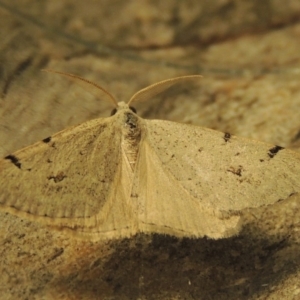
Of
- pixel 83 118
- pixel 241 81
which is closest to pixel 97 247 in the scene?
pixel 83 118

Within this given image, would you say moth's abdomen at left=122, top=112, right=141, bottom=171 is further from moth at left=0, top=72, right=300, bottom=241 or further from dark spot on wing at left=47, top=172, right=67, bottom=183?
dark spot on wing at left=47, top=172, right=67, bottom=183

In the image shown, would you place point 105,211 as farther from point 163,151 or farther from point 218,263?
point 218,263

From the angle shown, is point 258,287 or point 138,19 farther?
point 258,287

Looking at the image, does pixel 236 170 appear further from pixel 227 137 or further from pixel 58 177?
pixel 58 177

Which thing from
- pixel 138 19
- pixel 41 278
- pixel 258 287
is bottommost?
pixel 258 287

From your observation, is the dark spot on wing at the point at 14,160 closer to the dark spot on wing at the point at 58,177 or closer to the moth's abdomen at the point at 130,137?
the dark spot on wing at the point at 58,177

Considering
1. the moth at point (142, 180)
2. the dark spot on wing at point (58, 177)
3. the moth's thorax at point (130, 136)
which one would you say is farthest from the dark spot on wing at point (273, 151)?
the dark spot on wing at point (58, 177)
